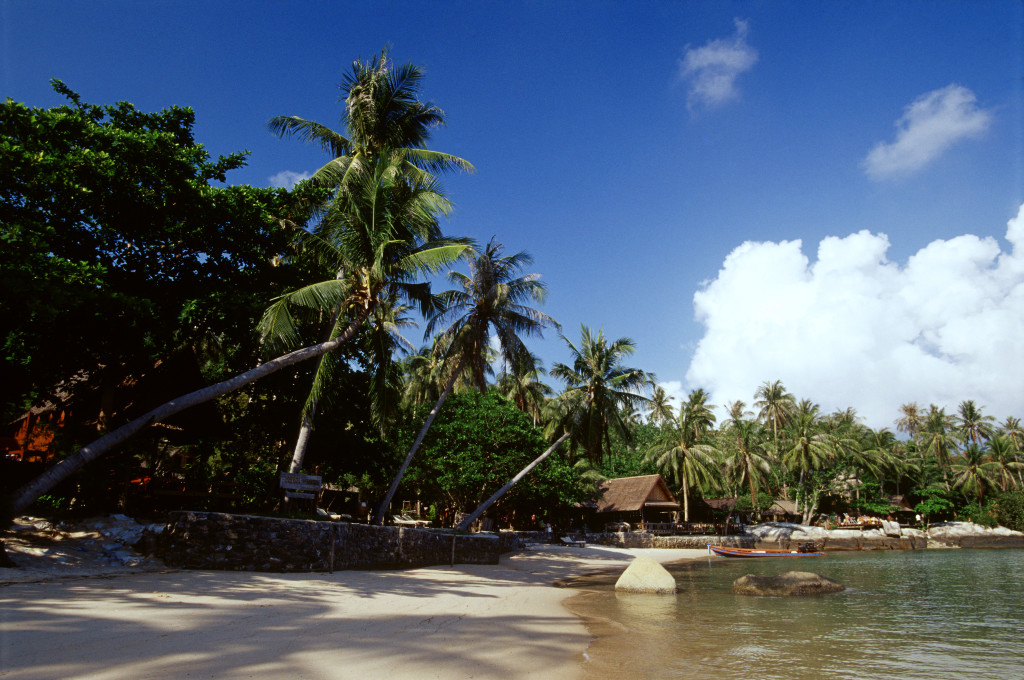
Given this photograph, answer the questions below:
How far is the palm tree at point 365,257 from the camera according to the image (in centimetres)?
1278

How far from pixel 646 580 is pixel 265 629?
10870 mm

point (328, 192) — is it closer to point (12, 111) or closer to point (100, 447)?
point (12, 111)

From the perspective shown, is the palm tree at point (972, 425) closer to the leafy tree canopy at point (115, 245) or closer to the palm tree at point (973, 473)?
the palm tree at point (973, 473)

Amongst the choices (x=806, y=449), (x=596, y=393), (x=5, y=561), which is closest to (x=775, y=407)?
(x=806, y=449)

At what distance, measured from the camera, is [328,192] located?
54.2 ft

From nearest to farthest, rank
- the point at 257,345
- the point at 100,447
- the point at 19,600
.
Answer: the point at 19,600 < the point at 100,447 < the point at 257,345

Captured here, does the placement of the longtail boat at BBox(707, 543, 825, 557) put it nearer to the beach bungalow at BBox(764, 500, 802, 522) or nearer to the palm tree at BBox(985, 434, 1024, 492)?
the beach bungalow at BBox(764, 500, 802, 522)

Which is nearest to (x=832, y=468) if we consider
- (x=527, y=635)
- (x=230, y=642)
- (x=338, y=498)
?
(x=338, y=498)

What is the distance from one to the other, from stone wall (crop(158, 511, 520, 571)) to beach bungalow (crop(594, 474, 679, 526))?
23196 millimetres

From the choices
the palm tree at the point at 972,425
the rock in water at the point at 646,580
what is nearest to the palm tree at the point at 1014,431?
the palm tree at the point at 972,425

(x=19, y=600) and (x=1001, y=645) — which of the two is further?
(x=1001, y=645)

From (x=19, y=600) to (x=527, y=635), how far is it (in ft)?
22.8

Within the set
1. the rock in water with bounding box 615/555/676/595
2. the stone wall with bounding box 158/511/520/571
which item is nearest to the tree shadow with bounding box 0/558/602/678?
Answer: the stone wall with bounding box 158/511/520/571

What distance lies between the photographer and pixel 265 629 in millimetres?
6875
